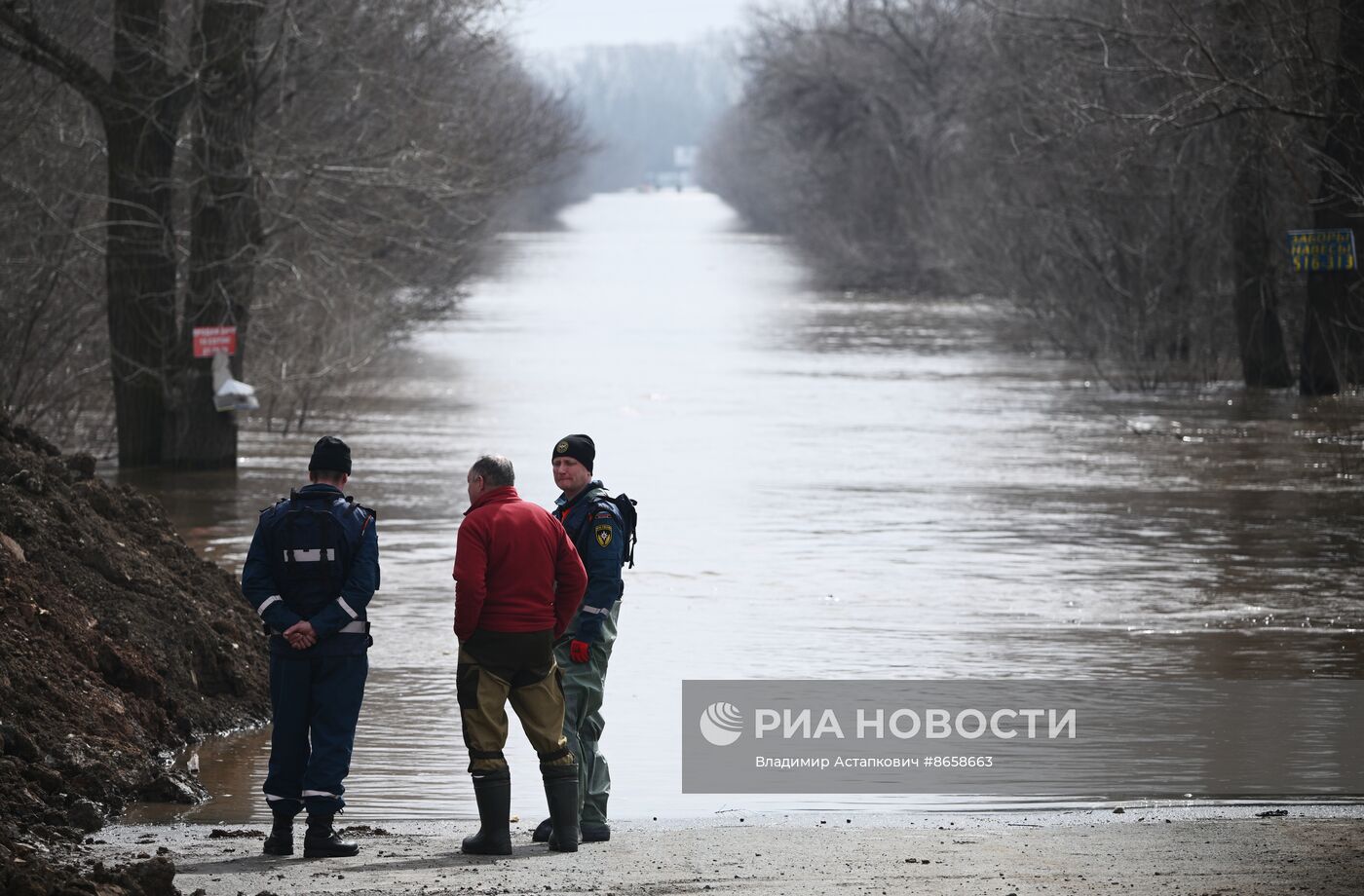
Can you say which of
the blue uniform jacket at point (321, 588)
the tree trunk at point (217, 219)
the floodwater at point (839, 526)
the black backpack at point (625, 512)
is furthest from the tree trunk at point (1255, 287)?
the blue uniform jacket at point (321, 588)

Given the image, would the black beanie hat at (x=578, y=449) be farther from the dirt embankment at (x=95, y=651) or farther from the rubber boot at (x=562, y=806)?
the dirt embankment at (x=95, y=651)

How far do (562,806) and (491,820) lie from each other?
10.7 inches

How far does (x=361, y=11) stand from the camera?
29.6 metres

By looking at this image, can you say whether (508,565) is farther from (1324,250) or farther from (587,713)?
(1324,250)

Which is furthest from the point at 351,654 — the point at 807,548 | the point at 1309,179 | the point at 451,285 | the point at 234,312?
the point at 451,285

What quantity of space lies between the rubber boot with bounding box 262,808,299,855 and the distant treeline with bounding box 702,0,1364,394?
10927 millimetres

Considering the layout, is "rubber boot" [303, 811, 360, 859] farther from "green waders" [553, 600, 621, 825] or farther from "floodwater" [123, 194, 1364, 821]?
"floodwater" [123, 194, 1364, 821]

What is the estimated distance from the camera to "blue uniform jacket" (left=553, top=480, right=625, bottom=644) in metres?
8.14

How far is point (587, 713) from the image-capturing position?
8.30m

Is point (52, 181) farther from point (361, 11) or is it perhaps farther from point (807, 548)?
point (807, 548)

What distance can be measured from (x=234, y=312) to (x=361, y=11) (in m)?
8.52

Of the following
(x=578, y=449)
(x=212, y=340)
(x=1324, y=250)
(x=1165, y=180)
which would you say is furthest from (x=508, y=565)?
(x=1165, y=180)

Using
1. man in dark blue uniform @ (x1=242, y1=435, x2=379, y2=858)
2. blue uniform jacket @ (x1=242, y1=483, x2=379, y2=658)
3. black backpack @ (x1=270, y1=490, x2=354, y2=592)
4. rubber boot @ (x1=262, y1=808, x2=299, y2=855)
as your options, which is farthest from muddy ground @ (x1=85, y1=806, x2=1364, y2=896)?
black backpack @ (x1=270, y1=490, x2=354, y2=592)

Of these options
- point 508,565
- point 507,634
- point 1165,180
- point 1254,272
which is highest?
point 1165,180
